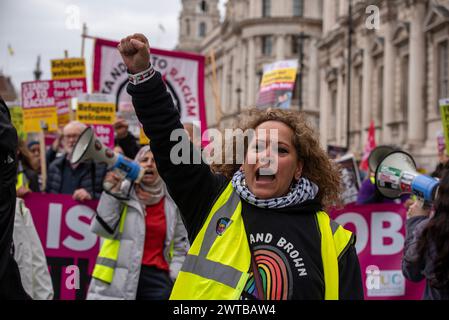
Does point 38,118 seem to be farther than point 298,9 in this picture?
No

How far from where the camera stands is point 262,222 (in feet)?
8.66

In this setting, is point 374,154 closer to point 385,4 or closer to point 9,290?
point 9,290

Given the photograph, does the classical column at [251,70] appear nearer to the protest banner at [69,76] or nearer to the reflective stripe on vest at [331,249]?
the protest banner at [69,76]

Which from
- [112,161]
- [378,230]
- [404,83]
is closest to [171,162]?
[112,161]

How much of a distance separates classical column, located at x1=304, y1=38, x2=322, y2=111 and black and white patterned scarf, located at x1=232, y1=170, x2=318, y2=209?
55672mm

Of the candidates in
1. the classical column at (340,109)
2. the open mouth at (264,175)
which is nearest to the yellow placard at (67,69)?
the open mouth at (264,175)

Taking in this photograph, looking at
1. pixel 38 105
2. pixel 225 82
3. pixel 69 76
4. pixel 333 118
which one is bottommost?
pixel 38 105

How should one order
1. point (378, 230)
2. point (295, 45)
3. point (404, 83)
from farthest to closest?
point (295, 45), point (404, 83), point (378, 230)

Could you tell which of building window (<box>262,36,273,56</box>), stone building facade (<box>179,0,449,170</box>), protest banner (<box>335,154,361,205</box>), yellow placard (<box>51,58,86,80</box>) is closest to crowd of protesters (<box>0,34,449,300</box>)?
stone building facade (<box>179,0,449,170</box>)

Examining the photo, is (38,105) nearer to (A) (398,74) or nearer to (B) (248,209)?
(B) (248,209)

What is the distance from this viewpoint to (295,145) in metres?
2.92

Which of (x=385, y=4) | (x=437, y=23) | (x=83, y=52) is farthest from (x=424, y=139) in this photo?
(x=83, y=52)

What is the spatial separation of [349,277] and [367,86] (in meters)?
27.8

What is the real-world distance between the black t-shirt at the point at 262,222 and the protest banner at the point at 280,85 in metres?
11.1
